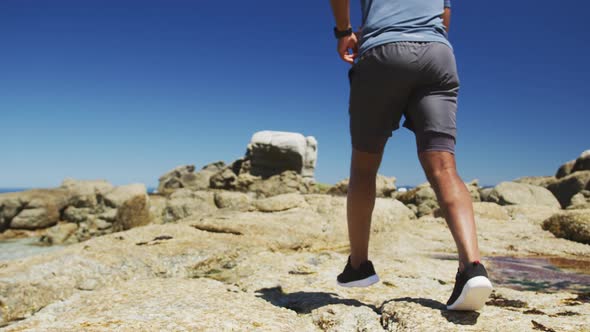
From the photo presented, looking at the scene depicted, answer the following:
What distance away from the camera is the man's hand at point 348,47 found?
9.41ft

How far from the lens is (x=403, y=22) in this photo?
2562 millimetres

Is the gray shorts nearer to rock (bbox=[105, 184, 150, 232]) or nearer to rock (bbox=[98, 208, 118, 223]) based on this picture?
rock (bbox=[105, 184, 150, 232])

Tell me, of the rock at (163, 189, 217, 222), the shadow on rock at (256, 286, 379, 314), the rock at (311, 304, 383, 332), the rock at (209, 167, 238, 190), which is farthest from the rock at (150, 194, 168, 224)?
the rock at (311, 304, 383, 332)

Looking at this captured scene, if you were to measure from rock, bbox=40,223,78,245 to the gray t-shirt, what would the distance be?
19.8 meters

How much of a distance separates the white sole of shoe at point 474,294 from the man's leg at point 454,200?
0.43 ft

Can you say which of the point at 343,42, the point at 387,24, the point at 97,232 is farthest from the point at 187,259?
the point at 97,232

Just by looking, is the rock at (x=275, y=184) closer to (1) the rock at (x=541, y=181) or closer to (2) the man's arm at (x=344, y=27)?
(1) the rock at (x=541, y=181)

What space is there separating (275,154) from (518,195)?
53.0 feet

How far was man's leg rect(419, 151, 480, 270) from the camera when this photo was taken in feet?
7.66

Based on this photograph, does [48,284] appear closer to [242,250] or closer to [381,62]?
[242,250]

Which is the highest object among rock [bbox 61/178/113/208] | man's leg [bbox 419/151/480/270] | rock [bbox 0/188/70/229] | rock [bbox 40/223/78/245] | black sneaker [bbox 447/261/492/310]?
man's leg [bbox 419/151/480/270]

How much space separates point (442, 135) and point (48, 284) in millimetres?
3821

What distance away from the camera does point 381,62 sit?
2.52m

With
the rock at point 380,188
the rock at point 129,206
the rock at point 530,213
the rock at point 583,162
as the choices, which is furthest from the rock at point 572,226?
the rock at point 583,162
